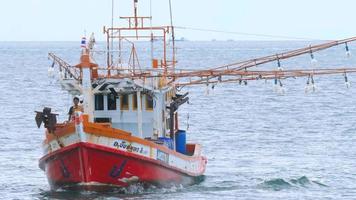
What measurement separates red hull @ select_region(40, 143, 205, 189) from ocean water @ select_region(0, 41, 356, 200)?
0.49 meters

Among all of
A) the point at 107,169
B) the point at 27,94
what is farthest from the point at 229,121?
the point at 107,169

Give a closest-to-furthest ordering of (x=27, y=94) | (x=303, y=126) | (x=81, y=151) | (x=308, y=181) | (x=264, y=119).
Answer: (x=81, y=151)
(x=308, y=181)
(x=303, y=126)
(x=264, y=119)
(x=27, y=94)

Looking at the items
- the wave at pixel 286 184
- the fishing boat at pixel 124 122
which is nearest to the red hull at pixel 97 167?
the fishing boat at pixel 124 122

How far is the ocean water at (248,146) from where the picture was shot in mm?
46000

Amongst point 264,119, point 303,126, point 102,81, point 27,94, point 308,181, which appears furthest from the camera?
point 27,94

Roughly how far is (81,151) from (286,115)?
4802cm

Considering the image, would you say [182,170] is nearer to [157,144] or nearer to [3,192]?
[157,144]

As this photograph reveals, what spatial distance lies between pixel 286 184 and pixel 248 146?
14884 millimetres

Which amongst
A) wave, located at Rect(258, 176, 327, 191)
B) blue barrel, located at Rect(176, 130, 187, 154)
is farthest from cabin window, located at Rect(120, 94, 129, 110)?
wave, located at Rect(258, 176, 327, 191)

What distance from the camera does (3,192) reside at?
4609 centimetres

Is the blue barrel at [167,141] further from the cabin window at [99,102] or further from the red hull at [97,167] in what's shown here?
the cabin window at [99,102]

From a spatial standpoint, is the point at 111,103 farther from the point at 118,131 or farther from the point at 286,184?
the point at 286,184

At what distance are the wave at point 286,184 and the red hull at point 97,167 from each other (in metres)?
5.66

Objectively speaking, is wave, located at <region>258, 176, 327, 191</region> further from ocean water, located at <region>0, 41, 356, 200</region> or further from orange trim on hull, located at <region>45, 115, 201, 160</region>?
orange trim on hull, located at <region>45, 115, 201, 160</region>
